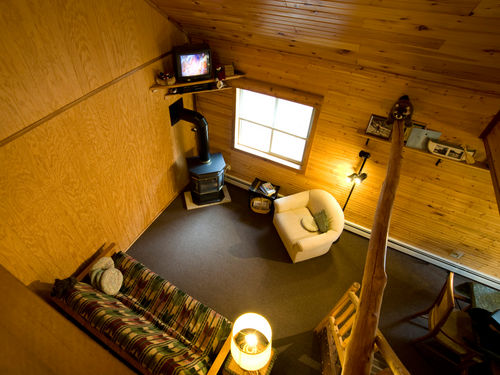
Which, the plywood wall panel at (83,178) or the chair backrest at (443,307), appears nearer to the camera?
the plywood wall panel at (83,178)

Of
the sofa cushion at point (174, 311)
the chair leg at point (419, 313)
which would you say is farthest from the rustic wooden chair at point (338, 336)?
the sofa cushion at point (174, 311)

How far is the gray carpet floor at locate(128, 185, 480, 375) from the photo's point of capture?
11.4ft

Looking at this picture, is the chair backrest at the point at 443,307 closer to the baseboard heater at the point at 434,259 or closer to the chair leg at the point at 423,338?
the chair leg at the point at 423,338

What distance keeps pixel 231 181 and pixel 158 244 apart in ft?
6.17

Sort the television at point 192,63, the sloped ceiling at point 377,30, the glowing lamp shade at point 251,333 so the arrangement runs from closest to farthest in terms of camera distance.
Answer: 1. the sloped ceiling at point 377,30
2. the glowing lamp shade at point 251,333
3. the television at point 192,63

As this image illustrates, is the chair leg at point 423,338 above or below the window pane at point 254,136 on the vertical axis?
below

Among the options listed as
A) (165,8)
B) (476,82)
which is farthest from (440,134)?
(165,8)

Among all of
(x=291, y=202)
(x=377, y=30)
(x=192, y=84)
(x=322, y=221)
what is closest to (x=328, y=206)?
(x=322, y=221)

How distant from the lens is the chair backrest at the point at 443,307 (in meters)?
2.84

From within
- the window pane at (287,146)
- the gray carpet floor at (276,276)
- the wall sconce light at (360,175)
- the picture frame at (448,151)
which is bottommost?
the gray carpet floor at (276,276)

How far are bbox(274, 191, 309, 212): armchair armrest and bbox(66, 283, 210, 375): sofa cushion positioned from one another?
2.35m

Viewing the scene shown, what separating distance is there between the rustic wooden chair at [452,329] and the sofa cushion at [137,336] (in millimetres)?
2579

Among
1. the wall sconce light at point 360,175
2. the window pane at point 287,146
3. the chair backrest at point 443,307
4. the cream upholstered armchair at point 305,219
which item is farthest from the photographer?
the window pane at point 287,146

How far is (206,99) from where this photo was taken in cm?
470
